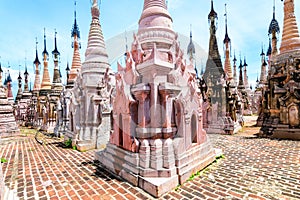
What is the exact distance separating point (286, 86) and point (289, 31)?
193 inches

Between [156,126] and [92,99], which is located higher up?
[92,99]

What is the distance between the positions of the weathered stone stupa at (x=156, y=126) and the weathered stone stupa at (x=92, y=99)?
3.35 m

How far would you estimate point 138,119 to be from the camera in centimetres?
575

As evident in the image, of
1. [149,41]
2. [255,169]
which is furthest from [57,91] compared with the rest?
[255,169]

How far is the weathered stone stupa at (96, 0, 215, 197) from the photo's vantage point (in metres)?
4.94

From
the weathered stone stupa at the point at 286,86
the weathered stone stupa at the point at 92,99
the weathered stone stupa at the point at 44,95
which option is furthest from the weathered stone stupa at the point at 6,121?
the weathered stone stupa at the point at 286,86

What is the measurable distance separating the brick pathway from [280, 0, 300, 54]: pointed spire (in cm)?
891

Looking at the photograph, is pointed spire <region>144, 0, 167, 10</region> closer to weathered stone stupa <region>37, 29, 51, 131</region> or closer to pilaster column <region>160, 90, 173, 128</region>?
pilaster column <region>160, 90, 173, 128</region>

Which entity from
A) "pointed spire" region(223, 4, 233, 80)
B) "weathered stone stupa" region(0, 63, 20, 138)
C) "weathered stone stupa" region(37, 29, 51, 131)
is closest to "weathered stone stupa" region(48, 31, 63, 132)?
"weathered stone stupa" region(37, 29, 51, 131)

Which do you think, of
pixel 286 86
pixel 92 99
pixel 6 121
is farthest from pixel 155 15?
pixel 6 121

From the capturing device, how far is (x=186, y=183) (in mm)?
4922

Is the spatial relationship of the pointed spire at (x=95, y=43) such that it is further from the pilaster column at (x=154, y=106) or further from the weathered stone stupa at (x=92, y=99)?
the pilaster column at (x=154, y=106)

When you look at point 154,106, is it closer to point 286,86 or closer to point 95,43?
point 95,43

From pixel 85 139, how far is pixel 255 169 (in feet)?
26.9
